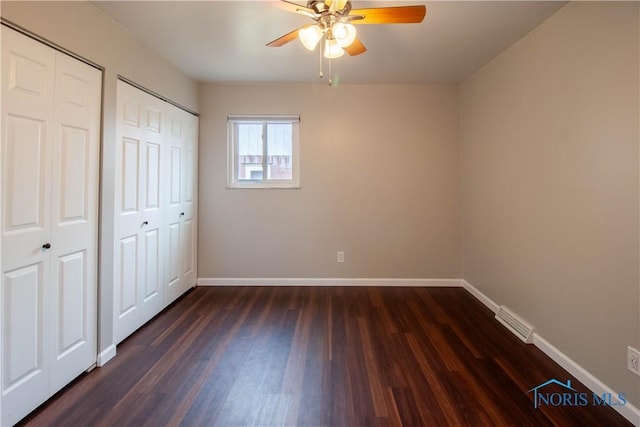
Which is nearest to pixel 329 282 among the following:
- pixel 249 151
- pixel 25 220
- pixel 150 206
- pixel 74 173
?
pixel 249 151

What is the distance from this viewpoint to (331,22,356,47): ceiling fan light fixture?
162 cm

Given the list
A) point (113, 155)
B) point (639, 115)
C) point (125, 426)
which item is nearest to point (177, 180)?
point (113, 155)

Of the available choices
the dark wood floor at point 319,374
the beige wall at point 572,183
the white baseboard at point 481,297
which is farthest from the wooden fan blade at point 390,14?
the white baseboard at point 481,297

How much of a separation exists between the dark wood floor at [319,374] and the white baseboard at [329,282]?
619mm

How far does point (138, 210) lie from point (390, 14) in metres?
2.32

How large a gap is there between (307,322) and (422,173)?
217 cm

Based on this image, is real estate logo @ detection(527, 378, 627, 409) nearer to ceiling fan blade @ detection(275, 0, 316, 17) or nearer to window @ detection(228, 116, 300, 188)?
ceiling fan blade @ detection(275, 0, 316, 17)

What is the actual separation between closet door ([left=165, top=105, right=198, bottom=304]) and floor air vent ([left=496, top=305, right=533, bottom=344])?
10.3ft

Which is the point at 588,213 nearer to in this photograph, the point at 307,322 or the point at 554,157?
the point at 554,157

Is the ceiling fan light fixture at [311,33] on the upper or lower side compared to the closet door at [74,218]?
upper

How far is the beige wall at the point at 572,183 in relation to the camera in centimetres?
154

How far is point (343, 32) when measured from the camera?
163 centimetres

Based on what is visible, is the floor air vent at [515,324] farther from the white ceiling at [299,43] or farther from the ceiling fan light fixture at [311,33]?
the ceiling fan light fixture at [311,33]

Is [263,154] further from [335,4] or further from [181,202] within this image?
[335,4]
